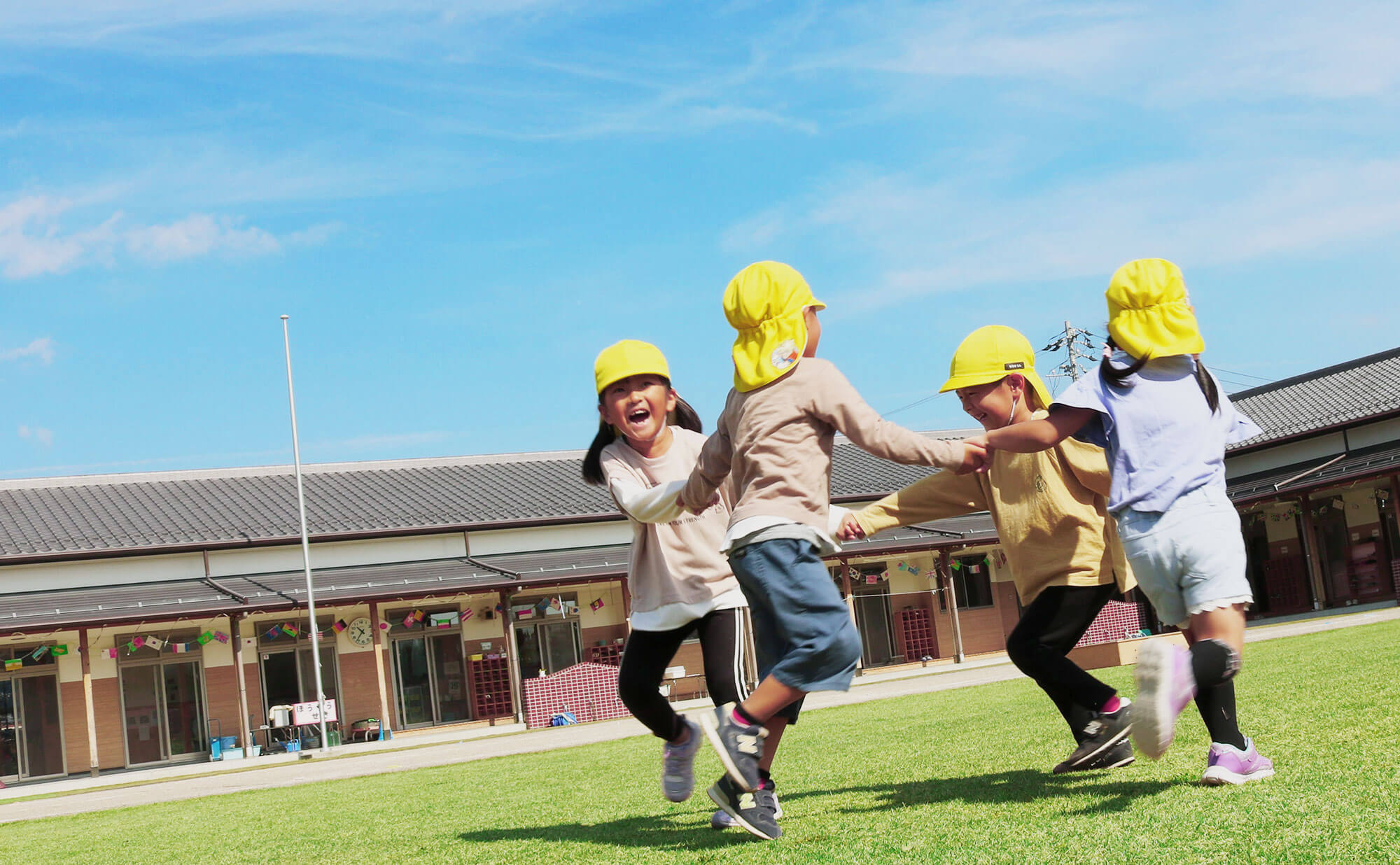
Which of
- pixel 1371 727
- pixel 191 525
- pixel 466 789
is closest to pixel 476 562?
pixel 191 525

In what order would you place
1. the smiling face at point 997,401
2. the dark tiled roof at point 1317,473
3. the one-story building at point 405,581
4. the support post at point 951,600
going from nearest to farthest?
the smiling face at point 997,401 < the one-story building at point 405,581 < the dark tiled roof at point 1317,473 < the support post at point 951,600

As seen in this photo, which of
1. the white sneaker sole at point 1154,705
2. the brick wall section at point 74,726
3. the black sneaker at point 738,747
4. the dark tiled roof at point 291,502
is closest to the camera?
the white sneaker sole at point 1154,705

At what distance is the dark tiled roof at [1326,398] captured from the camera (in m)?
26.7

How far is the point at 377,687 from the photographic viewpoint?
2217 centimetres

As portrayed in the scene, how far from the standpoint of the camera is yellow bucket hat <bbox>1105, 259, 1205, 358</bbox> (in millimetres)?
3393

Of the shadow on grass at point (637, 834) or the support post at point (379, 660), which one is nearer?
the shadow on grass at point (637, 834)

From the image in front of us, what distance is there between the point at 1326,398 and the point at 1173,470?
29093 mm

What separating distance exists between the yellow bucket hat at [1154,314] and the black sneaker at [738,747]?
148 centimetres

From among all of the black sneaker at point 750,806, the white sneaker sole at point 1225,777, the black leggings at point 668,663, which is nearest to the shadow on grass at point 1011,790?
the white sneaker sole at point 1225,777

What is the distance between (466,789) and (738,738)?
4.25 metres

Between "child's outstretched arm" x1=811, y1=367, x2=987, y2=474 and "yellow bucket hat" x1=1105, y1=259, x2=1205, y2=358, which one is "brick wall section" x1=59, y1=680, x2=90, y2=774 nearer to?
"child's outstretched arm" x1=811, y1=367, x2=987, y2=474

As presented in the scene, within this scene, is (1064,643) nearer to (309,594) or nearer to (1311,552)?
(309,594)

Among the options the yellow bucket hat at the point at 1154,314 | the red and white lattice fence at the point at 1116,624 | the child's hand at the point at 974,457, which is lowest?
the red and white lattice fence at the point at 1116,624

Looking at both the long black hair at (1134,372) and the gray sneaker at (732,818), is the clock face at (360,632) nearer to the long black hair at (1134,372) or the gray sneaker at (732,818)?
the gray sneaker at (732,818)
